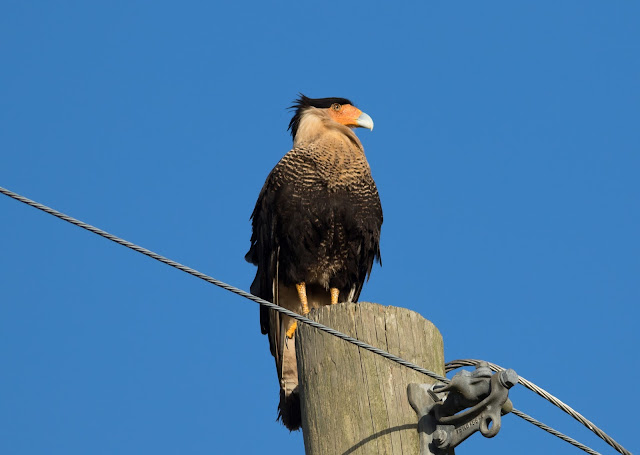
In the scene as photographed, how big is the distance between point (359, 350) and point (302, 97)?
14.3ft

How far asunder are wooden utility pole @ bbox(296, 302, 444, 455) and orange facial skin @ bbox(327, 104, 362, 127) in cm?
384

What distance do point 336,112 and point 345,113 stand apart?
0.23 feet

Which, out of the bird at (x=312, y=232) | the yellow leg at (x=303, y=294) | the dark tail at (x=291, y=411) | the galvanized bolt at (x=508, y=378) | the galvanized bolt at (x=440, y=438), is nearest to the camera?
the galvanized bolt at (x=508, y=378)

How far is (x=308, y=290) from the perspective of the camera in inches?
258

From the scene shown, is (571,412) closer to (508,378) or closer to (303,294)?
(508,378)

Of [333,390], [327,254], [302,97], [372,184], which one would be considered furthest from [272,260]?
[333,390]

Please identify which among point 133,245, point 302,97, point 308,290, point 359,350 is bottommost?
point 359,350

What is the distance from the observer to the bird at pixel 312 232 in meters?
6.19

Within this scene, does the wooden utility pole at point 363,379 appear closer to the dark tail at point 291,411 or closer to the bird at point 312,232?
the dark tail at point 291,411

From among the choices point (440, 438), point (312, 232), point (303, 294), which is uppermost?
point (312, 232)

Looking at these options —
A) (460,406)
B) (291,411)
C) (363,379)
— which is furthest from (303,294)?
(460,406)

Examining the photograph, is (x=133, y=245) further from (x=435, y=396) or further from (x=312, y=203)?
(x=312, y=203)

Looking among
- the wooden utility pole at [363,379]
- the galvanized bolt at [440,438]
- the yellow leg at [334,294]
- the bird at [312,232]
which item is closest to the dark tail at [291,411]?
the bird at [312,232]

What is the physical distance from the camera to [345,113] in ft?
23.3
